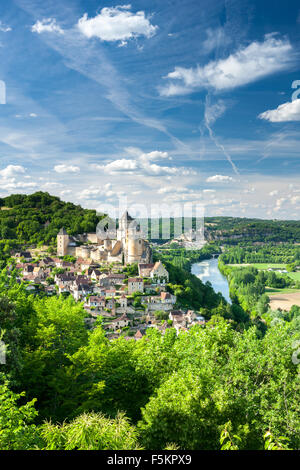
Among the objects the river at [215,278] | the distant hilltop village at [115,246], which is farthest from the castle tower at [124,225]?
the river at [215,278]

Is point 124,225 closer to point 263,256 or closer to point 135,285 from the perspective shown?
point 135,285

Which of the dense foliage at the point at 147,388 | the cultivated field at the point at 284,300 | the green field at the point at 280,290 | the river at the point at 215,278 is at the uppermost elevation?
the dense foliage at the point at 147,388

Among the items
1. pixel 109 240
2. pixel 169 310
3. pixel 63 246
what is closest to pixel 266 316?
pixel 169 310

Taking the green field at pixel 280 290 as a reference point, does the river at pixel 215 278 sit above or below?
above

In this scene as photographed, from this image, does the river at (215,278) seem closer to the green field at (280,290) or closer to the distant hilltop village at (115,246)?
the green field at (280,290)

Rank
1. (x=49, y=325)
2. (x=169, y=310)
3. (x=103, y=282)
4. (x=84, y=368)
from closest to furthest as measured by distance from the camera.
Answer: (x=84, y=368) → (x=49, y=325) → (x=169, y=310) → (x=103, y=282)
